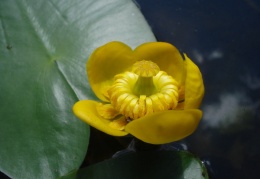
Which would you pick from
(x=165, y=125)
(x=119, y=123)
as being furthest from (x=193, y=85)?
(x=119, y=123)

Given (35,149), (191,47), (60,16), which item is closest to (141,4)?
(191,47)

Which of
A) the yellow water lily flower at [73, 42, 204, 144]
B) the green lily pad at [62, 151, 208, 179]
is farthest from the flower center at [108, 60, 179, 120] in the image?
the green lily pad at [62, 151, 208, 179]

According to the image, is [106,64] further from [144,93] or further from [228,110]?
[228,110]

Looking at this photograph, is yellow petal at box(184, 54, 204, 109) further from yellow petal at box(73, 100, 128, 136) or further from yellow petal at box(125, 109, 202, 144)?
yellow petal at box(73, 100, 128, 136)

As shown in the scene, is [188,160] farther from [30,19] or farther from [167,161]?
[30,19]

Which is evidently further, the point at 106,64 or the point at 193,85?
the point at 106,64

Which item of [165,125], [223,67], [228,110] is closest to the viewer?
[165,125]

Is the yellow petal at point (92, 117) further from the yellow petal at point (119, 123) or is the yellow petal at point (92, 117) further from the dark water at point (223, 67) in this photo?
the dark water at point (223, 67)

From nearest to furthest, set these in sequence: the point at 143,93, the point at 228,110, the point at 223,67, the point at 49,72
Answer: the point at 143,93
the point at 49,72
the point at 228,110
the point at 223,67
